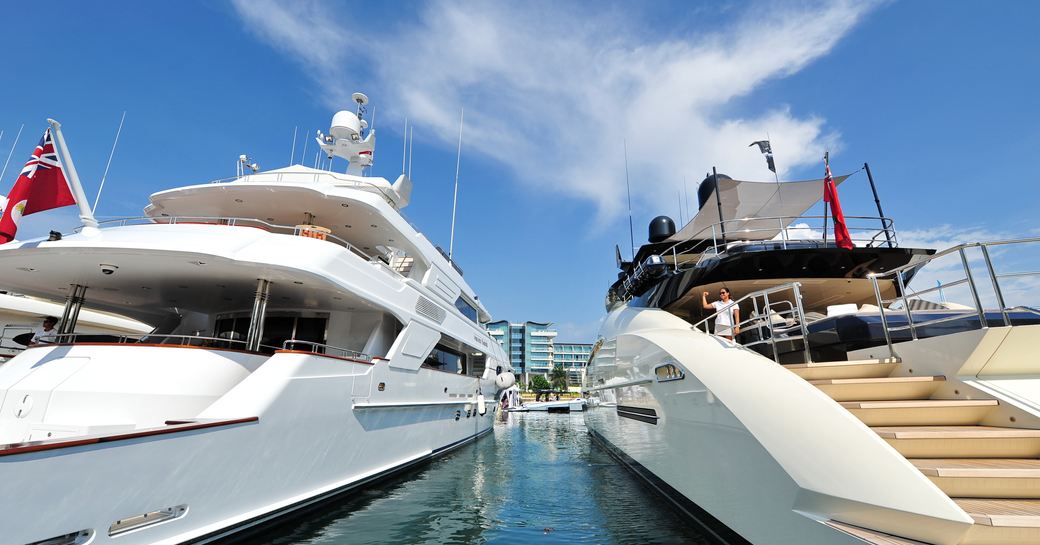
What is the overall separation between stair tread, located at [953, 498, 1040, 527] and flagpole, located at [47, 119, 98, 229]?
926 centimetres

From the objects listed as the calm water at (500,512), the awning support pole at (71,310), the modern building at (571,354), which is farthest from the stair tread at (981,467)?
the modern building at (571,354)

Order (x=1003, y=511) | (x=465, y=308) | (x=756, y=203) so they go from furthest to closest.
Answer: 1. (x=465, y=308)
2. (x=756, y=203)
3. (x=1003, y=511)

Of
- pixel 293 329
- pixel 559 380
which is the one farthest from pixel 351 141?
pixel 559 380

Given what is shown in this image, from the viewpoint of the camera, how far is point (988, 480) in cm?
264

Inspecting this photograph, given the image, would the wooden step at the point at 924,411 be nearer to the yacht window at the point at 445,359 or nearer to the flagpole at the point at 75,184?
the flagpole at the point at 75,184

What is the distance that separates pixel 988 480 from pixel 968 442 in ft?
1.66

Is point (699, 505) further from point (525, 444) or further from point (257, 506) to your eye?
point (525, 444)

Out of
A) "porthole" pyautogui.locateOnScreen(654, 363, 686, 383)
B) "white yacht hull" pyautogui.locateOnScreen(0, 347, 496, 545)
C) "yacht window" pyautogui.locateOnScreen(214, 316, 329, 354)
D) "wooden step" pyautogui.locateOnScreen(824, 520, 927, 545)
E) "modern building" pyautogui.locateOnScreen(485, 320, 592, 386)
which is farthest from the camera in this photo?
"modern building" pyautogui.locateOnScreen(485, 320, 592, 386)

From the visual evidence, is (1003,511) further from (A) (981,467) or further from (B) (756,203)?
(B) (756,203)

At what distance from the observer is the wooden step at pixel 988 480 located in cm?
261

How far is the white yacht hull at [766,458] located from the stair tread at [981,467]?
0.28 metres

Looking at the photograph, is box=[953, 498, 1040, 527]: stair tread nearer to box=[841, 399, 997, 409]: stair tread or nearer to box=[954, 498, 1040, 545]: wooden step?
box=[954, 498, 1040, 545]: wooden step

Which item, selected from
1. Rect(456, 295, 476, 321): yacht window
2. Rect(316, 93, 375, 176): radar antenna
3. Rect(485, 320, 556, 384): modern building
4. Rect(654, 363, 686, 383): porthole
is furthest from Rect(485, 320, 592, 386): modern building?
Rect(654, 363, 686, 383): porthole

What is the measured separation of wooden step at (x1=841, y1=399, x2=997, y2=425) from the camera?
10.9 ft
